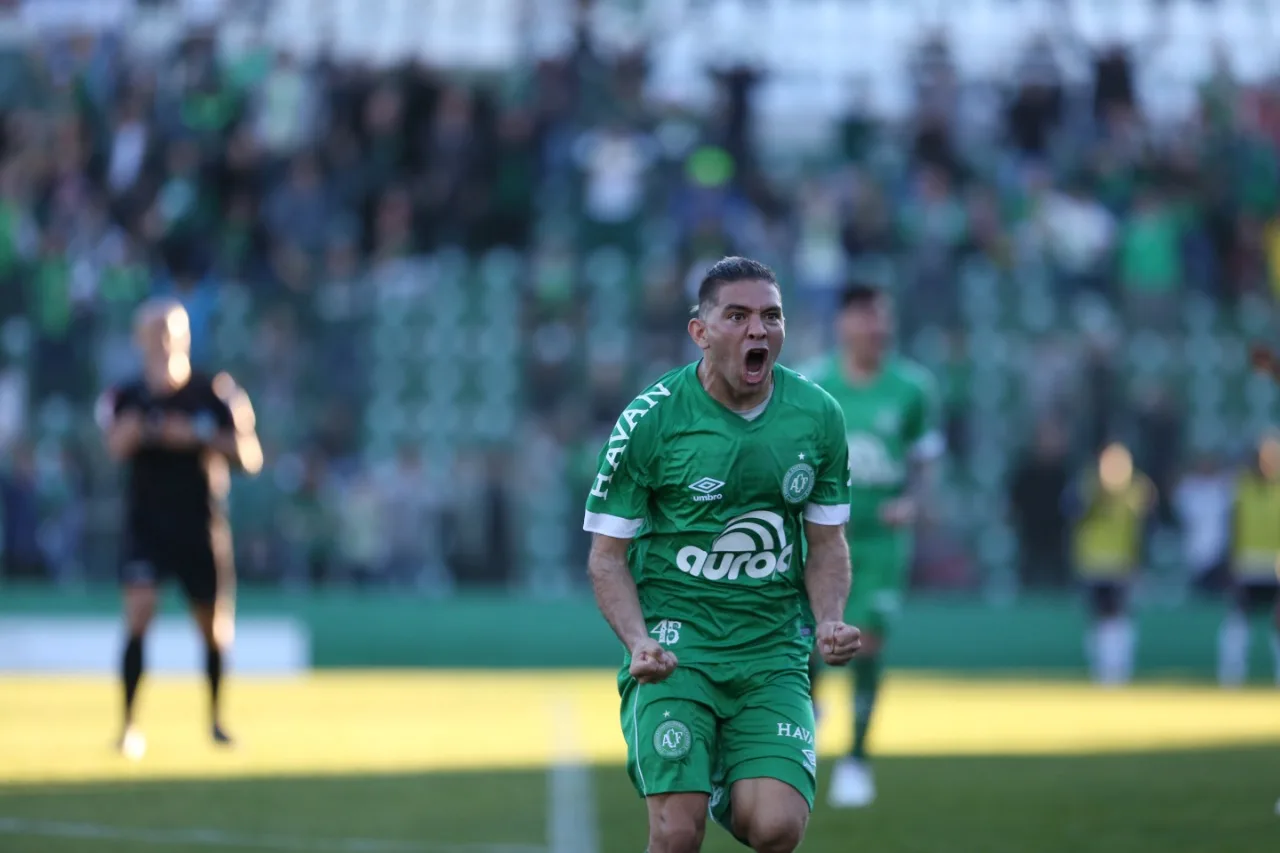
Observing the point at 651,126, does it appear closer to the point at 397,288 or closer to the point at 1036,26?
the point at 397,288

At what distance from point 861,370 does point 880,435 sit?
0.40 m

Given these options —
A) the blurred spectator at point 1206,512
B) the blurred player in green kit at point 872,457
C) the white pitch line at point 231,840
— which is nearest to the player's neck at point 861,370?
the blurred player in green kit at point 872,457

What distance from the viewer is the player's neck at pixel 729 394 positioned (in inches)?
255

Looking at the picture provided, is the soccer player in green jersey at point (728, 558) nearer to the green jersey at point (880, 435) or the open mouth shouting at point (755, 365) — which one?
the open mouth shouting at point (755, 365)

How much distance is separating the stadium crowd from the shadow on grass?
422 inches

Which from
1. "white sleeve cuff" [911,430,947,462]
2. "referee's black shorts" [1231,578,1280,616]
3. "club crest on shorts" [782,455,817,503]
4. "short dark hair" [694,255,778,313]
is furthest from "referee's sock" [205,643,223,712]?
"referee's black shorts" [1231,578,1280,616]

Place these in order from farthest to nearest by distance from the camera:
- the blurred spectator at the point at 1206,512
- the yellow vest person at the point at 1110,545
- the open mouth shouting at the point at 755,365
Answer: the blurred spectator at the point at 1206,512 < the yellow vest person at the point at 1110,545 < the open mouth shouting at the point at 755,365

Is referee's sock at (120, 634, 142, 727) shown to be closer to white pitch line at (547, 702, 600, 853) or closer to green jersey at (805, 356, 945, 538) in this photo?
white pitch line at (547, 702, 600, 853)

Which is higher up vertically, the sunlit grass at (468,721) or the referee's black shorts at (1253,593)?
the referee's black shorts at (1253,593)

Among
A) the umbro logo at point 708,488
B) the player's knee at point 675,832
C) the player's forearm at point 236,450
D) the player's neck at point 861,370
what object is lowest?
the player's knee at point 675,832

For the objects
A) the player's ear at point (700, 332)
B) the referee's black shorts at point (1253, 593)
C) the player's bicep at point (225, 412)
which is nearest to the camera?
the player's ear at point (700, 332)

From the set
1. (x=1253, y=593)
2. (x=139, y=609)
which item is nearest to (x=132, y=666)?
(x=139, y=609)

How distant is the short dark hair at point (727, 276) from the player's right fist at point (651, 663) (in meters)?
1.09

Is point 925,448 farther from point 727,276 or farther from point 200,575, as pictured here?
point 727,276
